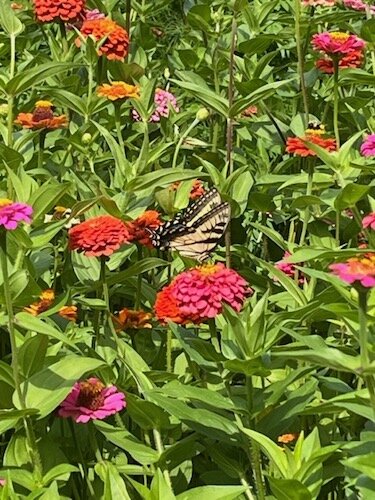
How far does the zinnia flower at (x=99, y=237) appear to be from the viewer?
1.56 m

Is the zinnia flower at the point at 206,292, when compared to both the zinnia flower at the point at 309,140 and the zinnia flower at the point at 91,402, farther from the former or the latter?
the zinnia flower at the point at 309,140

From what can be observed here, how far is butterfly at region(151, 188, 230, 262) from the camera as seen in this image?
1829 millimetres

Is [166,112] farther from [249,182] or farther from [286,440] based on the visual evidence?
[286,440]

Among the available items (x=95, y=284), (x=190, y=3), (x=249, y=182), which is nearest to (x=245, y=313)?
(x=95, y=284)

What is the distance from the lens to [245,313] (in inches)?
52.4

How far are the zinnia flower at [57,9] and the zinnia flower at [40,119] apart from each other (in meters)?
0.20

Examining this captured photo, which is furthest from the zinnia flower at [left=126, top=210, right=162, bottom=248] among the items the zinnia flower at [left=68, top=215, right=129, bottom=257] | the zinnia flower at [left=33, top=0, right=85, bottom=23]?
the zinnia flower at [left=33, top=0, right=85, bottom=23]

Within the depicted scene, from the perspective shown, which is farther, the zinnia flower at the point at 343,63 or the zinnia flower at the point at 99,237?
the zinnia flower at the point at 343,63

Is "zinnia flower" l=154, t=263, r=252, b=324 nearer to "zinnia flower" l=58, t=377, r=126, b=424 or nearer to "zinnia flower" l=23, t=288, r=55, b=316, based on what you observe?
"zinnia flower" l=58, t=377, r=126, b=424

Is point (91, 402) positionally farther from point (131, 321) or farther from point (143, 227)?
point (143, 227)

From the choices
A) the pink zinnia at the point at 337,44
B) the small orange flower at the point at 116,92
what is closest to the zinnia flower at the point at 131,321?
the small orange flower at the point at 116,92

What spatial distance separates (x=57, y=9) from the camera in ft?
7.34

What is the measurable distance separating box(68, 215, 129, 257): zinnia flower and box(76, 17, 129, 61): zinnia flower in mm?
676

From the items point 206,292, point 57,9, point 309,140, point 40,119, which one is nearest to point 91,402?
point 206,292
